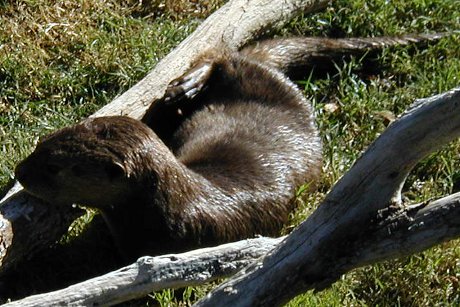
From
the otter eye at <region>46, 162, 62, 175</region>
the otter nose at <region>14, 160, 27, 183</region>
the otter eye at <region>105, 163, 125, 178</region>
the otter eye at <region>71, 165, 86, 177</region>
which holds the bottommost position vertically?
the otter eye at <region>105, 163, 125, 178</region>

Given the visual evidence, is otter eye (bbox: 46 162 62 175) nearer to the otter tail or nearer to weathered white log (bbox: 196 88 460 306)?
weathered white log (bbox: 196 88 460 306)

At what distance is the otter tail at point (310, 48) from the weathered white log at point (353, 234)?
2165 millimetres

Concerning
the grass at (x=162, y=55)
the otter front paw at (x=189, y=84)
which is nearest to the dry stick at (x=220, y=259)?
the grass at (x=162, y=55)

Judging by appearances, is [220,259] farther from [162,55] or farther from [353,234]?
[162,55]

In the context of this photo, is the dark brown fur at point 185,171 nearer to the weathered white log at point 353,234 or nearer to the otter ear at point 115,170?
the otter ear at point 115,170

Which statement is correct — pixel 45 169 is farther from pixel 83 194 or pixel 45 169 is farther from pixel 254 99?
pixel 254 99

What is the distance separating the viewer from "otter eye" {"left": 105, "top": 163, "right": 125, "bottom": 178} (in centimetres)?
407

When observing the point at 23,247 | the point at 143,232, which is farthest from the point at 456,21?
the point at 23,247

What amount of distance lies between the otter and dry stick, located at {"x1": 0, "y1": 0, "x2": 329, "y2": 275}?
2.5 inches

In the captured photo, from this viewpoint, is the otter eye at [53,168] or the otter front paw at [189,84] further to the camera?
the otter front paw at [189,84]

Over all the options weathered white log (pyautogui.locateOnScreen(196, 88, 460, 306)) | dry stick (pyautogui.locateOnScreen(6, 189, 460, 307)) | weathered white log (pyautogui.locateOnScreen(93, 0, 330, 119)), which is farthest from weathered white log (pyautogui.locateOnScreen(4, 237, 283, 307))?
weathered white log (pyautogui.locateOnScreen(93, 0, 330, 119))

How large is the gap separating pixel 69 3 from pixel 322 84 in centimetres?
137

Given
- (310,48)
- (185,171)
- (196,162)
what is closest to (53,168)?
(185,171)

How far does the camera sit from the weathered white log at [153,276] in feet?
11.2
